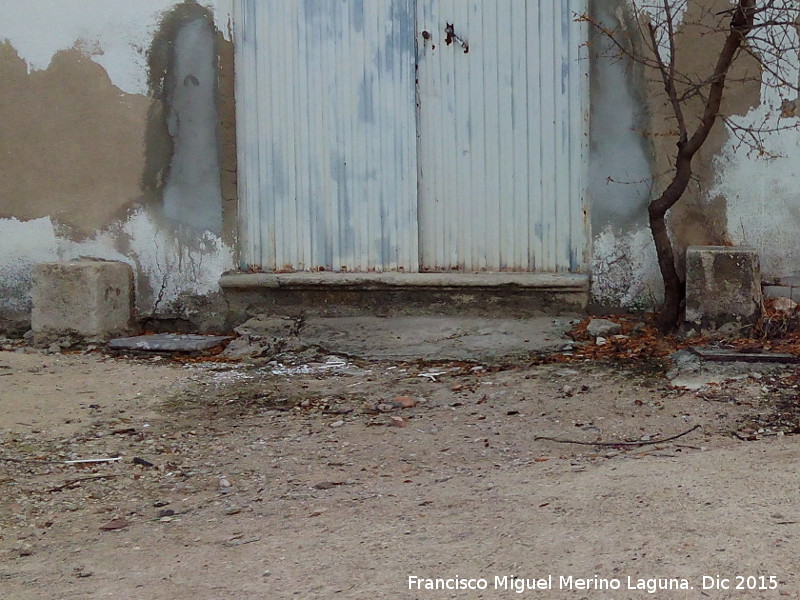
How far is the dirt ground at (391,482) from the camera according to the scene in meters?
2.58

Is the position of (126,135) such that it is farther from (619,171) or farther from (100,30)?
(619,171)

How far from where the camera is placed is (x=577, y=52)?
558 cm

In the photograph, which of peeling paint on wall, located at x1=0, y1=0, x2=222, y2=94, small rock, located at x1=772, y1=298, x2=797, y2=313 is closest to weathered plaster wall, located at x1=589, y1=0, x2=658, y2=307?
small rock, located at x1=772, y1=298, x2=797, y2=313

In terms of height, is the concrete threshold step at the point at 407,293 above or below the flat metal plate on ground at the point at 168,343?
above

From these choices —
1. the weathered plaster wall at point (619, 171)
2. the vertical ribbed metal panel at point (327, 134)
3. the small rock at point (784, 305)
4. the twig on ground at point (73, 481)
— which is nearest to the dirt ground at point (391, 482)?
the twig on ground at point (73, 481)

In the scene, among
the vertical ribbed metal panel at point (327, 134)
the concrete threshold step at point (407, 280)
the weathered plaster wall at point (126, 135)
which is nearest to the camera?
the concrete threshold step at point (407, 280)

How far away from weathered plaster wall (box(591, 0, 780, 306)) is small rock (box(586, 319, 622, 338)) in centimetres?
31

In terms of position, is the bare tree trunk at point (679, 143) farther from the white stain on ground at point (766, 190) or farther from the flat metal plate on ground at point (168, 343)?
the flat metal plate on ground at point (168, 343)

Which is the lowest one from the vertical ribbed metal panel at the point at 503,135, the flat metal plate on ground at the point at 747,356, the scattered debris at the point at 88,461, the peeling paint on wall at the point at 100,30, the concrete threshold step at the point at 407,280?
the scattered debris at the point at 88,461

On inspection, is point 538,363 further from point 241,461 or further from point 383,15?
point 383,15

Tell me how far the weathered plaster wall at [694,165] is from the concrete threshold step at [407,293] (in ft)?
1.30

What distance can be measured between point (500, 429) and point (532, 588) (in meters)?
1.55

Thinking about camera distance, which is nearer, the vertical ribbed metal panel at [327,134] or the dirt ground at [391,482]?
the dirt ground at [391,482]

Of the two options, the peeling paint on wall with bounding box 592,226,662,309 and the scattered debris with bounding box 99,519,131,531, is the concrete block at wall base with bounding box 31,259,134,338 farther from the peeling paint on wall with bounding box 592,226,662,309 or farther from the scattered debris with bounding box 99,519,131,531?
the peeling paint on wall with bounding box 592,226,662,309
